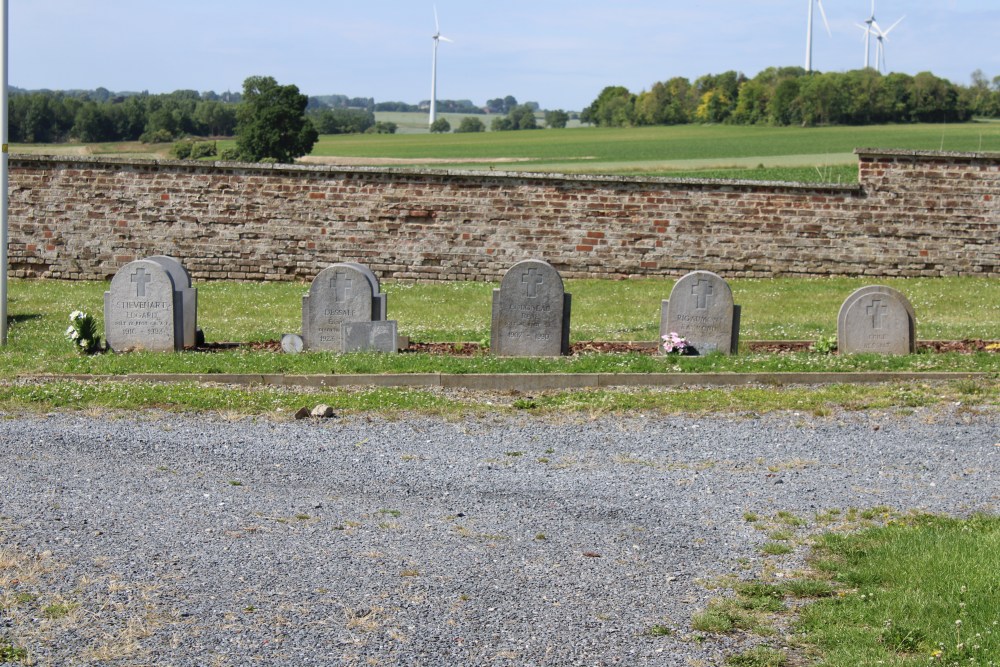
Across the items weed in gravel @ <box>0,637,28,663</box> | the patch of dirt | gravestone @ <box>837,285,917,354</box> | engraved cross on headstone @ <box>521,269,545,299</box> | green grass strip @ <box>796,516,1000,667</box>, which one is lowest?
weed in gravel @ <box>0,637,28,663</box>

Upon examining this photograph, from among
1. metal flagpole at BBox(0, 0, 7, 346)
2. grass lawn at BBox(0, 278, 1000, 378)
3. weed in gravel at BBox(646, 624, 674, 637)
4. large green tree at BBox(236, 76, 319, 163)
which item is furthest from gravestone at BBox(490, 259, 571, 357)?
large green tree at BBox(236, 76, 319, 163)

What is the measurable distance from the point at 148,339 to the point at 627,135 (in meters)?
68.1

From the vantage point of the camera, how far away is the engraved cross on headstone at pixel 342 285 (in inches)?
555

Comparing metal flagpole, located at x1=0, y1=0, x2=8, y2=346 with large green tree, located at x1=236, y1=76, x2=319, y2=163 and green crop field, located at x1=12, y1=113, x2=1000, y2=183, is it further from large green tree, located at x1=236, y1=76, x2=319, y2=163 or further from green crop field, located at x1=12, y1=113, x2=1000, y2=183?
large green tree, located at x1=236, y1=76, x2=319, y2=163

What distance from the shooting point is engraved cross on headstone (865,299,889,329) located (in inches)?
534

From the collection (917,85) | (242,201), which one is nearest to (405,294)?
(242,201)

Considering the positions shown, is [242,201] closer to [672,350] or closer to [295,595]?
[672,350]

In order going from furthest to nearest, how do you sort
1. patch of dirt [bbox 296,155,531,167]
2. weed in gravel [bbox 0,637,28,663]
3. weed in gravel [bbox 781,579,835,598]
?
patch of dirt [bbox 296,155,531,167] < weed in gravel [bbox 781,579,835,598] < weed in gravel [bbox 0,637,28,663]

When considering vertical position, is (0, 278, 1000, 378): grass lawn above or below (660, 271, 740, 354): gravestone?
below

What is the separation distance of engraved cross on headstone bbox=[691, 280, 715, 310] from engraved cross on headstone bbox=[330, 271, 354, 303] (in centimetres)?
399

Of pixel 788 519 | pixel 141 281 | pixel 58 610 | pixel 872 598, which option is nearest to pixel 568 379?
pixel 788 519

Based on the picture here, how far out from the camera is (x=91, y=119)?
6419cm

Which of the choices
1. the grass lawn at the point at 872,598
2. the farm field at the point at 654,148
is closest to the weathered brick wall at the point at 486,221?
the farm field at the point at 654,148

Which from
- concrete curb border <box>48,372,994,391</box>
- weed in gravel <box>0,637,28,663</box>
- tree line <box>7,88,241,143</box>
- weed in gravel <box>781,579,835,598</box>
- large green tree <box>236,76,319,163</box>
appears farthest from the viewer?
tree line <box>7,88,241,143</box>
